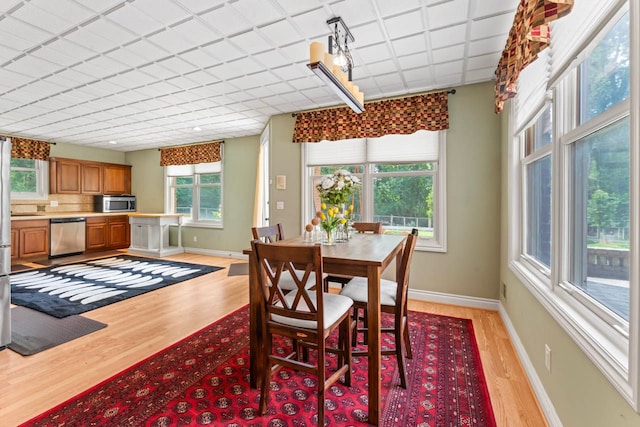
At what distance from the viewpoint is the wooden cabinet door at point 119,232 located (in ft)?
22.6

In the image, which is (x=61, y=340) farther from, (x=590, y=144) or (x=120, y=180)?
(x=120, y=180)

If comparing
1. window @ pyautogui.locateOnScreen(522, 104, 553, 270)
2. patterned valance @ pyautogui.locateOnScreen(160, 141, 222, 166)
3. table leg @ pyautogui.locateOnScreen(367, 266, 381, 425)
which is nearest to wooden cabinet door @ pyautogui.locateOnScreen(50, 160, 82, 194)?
patterned valance @ pyautogui.locateOnScreen(160, 141, 222, 166)

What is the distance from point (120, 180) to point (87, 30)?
19.7ft

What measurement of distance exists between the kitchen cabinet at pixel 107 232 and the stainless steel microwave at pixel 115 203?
0.73 feet

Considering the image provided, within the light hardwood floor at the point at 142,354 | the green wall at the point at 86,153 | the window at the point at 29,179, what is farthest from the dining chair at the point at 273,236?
the green wall at the point at 86,153

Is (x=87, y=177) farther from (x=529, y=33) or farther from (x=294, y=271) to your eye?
(x=529, y=33)

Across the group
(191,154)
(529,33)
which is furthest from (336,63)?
(191,154)

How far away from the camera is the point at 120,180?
7.41 metres

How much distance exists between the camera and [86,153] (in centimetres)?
689

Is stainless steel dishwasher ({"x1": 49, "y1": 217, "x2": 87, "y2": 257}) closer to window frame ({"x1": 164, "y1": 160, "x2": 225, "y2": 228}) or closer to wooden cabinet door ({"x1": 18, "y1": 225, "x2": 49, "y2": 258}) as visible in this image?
wooden cabinet door ({"x1": 18, "y1": 225, "x2": 49, "y2": 258})

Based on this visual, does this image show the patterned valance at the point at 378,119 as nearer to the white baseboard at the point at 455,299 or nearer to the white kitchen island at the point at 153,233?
the white baseboard at the point at 455,299

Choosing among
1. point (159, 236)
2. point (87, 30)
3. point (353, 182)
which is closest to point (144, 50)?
point (87, 30)

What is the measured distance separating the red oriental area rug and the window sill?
2.28 feet

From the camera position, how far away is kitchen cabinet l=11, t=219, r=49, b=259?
214 inches
